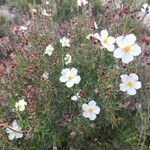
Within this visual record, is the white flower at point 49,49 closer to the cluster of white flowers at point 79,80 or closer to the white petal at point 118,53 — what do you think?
the cluster of white flowers at point 79,80

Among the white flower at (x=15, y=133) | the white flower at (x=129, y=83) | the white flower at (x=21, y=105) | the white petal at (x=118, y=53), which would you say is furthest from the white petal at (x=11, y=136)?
the white petal at (x=118, y=53)

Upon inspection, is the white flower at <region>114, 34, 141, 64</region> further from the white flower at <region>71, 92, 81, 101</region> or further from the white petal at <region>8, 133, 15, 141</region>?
the white petal at <region>8, 133, 15, 141</region>

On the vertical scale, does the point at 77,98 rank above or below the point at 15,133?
above

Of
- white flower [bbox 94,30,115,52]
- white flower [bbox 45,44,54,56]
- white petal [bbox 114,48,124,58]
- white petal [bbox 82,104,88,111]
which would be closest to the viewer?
white petal [bbox 114,48,124,58]

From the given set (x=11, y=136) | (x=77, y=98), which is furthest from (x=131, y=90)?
(x=11, y=136)

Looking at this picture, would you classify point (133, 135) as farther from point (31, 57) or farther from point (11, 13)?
point (11, 13)

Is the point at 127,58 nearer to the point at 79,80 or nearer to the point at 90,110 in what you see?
the point at 79,80

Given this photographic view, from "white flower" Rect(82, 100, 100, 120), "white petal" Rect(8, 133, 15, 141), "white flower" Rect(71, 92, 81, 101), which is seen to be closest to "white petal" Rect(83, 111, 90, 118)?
Answer: "white flower" Rect(82, 100, 100, 120)
